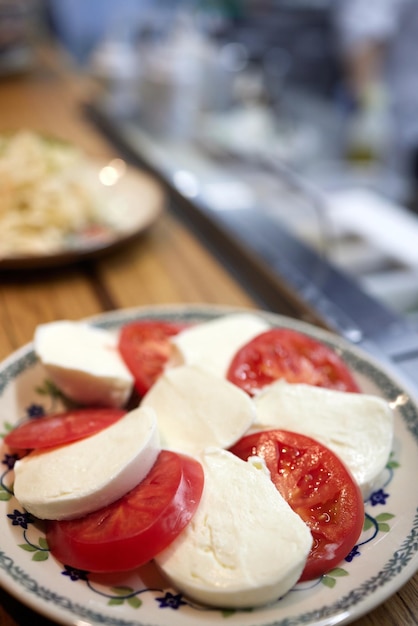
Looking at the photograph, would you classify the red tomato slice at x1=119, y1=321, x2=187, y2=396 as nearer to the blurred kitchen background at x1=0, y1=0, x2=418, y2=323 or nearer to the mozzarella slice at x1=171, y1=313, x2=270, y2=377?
the mozzarella slice at x1=171, y1=313, x2=270, y2=377

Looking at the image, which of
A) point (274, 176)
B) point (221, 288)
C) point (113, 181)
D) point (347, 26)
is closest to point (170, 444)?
point (221, 288)

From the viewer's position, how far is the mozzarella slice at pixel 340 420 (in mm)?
932

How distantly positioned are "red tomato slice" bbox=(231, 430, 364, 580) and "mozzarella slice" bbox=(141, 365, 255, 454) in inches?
1.3

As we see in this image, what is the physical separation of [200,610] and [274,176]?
72.5 inches

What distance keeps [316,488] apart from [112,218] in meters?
1.29

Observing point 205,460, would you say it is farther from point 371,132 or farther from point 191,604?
point 371,132

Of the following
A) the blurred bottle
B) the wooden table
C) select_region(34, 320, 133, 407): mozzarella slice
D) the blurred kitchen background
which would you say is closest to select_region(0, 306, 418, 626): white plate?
select_region(34, 320, 133, 407): mozzarella slice

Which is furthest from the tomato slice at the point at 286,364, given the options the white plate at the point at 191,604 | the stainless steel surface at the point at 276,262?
the white plate at the point at 191,604

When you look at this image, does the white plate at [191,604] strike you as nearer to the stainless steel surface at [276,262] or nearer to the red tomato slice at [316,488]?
the red tomato slice at [316,488]

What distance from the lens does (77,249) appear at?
1.66 meters

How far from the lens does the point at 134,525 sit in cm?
77

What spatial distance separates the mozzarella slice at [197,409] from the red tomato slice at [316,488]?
0.11 ft

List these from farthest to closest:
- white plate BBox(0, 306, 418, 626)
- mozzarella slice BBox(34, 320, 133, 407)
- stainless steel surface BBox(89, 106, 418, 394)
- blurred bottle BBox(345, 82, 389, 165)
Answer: blurred bottle BBox(345, 82, 389, 165), stainless steel surface BBox(89, 106, 418, 394), mozzarella slice BBox(34, 320, 133, 407), white plate BBox(0, 306, 418, 626)

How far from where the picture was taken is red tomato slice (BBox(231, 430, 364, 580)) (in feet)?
2.65
